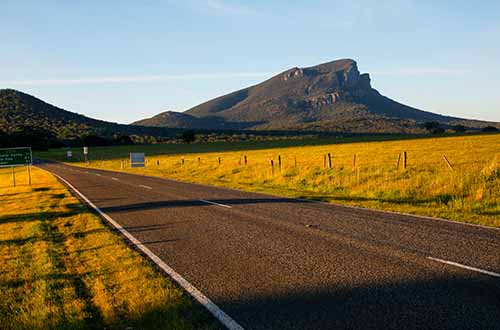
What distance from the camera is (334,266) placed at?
23.5ft

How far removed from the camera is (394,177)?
799 inches

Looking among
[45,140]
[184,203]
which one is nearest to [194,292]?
[184,203]

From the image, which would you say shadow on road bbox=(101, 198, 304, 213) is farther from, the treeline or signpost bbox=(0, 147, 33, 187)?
the treeline

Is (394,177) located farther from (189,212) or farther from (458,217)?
(189,212)

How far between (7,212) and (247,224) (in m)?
10.5

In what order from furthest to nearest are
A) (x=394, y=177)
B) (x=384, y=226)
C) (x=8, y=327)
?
(x=394, y=177) → (x=384, y=226) → (x=8, y=327)

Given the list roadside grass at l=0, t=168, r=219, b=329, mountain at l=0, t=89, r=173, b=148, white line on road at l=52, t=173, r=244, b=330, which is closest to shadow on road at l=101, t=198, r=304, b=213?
roadside grass at l=0, t=168, r=219, b=329

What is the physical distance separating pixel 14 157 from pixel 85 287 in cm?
2690

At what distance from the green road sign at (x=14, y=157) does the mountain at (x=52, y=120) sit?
3925 inches

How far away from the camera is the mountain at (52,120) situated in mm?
133750

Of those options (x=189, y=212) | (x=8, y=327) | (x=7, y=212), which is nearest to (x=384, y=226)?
(x=189, y=212)

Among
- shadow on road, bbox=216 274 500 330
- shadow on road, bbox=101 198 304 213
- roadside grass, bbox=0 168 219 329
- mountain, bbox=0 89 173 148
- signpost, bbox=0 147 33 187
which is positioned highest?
mountain, bbox=0 89 173 148

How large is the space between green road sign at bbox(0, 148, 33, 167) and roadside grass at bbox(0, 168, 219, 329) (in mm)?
20718

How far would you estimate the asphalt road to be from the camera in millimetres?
5223
